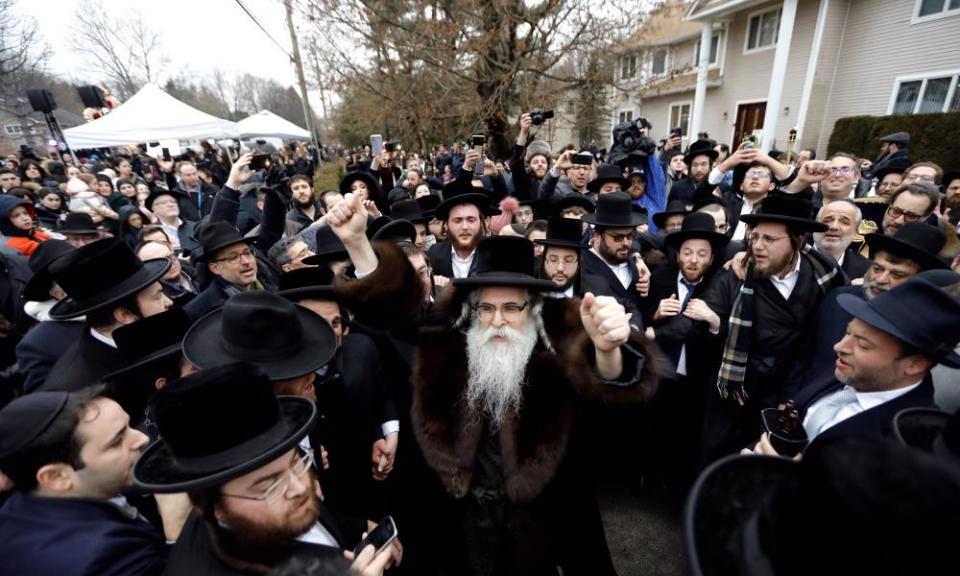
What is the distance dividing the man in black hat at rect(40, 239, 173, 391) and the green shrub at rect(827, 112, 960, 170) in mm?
17890

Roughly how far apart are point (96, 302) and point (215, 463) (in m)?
1.96

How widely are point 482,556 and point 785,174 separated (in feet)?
14.9

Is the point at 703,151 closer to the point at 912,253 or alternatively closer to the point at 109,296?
the point at 912,253

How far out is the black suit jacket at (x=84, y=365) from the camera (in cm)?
246

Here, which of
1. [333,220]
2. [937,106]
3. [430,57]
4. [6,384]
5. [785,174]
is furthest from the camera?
[937,106]

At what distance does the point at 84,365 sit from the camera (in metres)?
2.52

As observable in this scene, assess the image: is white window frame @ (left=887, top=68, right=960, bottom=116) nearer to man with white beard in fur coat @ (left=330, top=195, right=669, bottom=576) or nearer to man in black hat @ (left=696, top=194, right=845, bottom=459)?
man in black hat @ (left=696, top=194, right=845, bottom=459)

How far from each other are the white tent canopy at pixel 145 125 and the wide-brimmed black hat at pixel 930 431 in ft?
43.4

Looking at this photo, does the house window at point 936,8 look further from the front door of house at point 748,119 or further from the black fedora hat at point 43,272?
the black fedora hat at point 43,272

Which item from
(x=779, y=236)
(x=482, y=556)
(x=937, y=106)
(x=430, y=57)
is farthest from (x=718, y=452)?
(x=937, y=106)

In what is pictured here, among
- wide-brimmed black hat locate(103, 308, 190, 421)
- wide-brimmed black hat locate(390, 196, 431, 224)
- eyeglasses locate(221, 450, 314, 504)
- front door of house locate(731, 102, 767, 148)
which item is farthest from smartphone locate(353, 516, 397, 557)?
front door of house locate(731, 102, 767, 148)

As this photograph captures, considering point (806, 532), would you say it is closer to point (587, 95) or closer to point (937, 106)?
point (587, 95)

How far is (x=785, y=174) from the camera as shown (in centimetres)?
432

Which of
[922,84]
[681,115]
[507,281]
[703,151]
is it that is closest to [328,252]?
[507,281]
